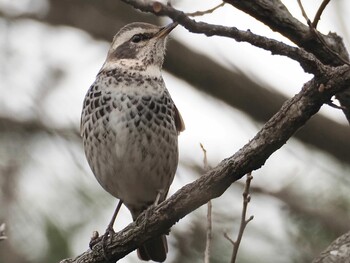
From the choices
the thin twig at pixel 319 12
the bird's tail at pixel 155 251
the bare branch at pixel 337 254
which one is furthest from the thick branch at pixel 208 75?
the thin twig at pixel 319 12

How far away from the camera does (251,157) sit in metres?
5.51

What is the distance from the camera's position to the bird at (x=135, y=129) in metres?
7.39

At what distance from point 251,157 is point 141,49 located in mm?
2825

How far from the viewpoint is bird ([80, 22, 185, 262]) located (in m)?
7.39

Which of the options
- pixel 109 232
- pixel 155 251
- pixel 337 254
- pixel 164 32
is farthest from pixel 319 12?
pixel 155 251

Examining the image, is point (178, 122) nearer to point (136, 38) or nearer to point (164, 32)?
point (164, 32)

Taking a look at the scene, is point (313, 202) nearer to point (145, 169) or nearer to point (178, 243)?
point (178, 243)

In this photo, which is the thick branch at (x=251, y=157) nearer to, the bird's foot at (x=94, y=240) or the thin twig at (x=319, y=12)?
the thin twig at (x=319, y=12)

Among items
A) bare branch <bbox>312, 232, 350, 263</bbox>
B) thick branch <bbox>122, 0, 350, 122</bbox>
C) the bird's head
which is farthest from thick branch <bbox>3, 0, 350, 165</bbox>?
bare branch <bbox>312, 232, 350, 263</bbox>

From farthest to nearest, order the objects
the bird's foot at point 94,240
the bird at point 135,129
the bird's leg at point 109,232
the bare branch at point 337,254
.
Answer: the bird at point 135,129 → the bird's foot at point 94,240 → the bird's leg at point 109,232 → the bare branch at point 337,254

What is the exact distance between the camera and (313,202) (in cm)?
949

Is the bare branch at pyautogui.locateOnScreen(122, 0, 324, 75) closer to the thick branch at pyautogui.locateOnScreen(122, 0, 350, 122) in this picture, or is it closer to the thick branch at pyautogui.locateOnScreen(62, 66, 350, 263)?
the thick branch at pyautogui.locateOnScreen(122, 0, 350, 122)

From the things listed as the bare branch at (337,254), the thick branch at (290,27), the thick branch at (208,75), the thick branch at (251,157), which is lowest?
the bare branch at (337,254)

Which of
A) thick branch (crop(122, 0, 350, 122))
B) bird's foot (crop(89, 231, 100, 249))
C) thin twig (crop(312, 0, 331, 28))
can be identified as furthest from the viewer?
bird's foot (crop(89, 231, 100, 249))
